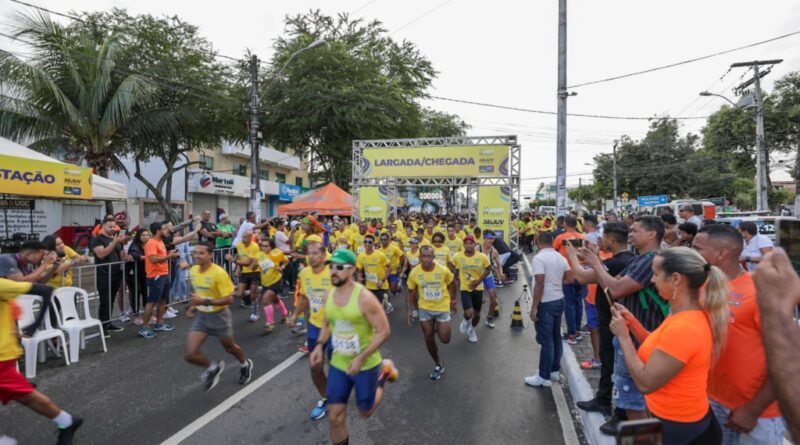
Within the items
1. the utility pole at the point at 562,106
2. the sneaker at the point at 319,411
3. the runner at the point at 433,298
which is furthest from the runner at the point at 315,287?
the utility pole at the point at 562,106

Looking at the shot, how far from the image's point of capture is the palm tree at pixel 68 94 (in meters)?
12.7

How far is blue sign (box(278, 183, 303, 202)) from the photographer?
37.5 m

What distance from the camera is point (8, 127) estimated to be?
43.0 feet

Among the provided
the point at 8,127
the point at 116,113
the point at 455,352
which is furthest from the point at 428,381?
the point at 8,127

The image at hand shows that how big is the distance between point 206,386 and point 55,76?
574 inches

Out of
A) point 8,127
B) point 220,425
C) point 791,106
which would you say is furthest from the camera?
point 791,106

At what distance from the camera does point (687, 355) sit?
6.25 ft

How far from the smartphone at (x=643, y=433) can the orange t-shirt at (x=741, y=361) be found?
4.55 ft

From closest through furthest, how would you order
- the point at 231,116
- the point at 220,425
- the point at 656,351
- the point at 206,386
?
the point at 656,351 → the point at 220,425 → the point at 206,386 → the point at 231,116

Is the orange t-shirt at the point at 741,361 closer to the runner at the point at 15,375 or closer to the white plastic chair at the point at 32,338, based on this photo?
the runner at the point at 15,375

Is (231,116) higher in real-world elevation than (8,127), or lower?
higher

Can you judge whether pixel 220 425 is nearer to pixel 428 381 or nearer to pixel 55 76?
pixel 428 381

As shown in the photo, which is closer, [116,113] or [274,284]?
[274,284]

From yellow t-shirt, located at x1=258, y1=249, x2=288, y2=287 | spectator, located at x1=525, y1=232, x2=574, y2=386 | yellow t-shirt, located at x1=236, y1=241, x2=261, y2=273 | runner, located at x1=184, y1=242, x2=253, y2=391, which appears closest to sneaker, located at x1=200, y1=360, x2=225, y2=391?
runner, located at x1=184, y1=242, x2=253, y2=391
